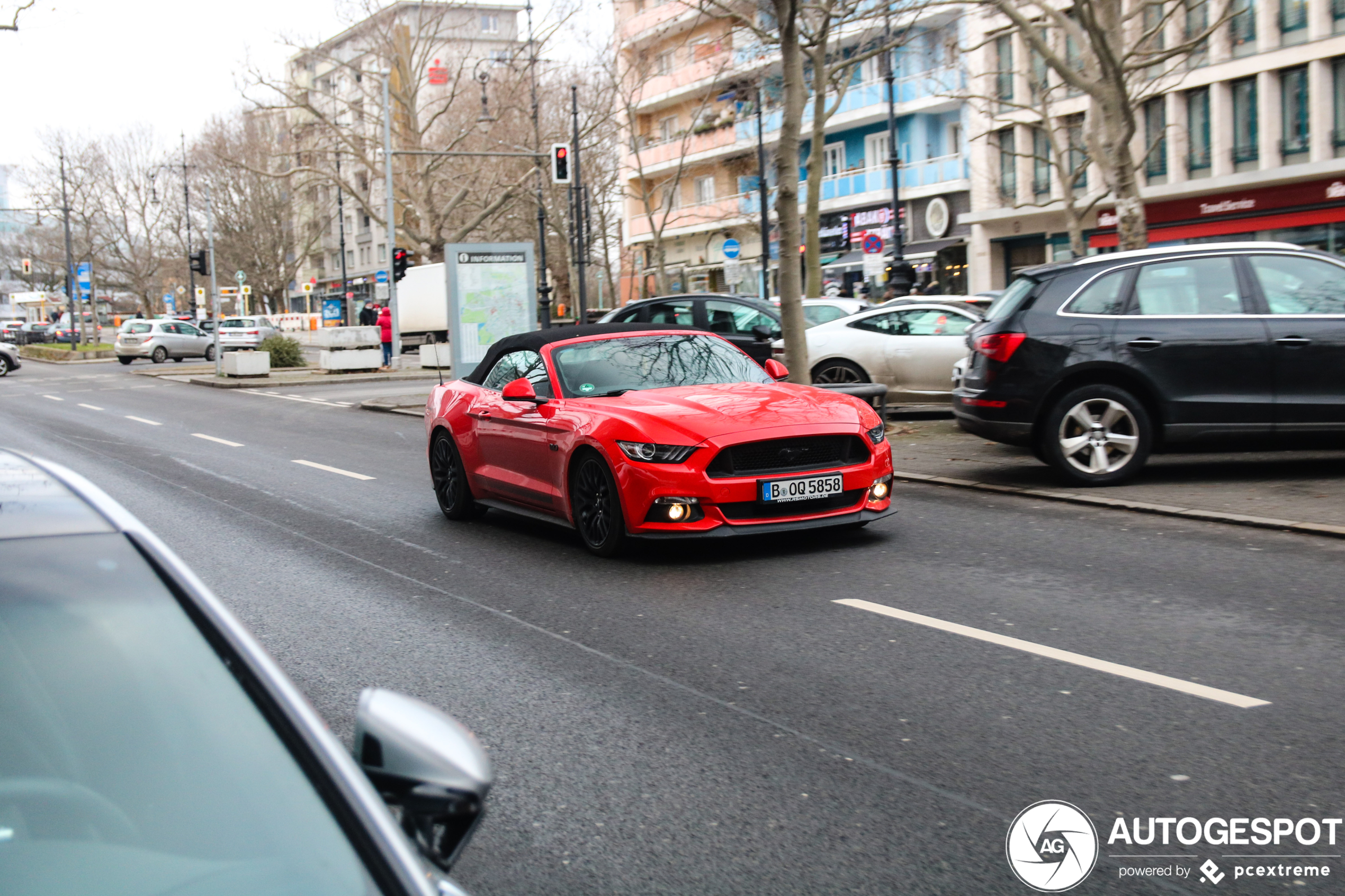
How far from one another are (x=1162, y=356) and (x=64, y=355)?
55273mm

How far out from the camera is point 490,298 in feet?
78.3

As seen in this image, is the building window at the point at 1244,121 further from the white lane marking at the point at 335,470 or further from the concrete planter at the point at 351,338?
the concrete planter at the point at 351,338

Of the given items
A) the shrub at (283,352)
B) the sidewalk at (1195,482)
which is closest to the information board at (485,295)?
the sidewalk at (1195,482)

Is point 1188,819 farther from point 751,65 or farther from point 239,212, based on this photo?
point 239,212

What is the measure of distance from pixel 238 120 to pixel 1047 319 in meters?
73.8

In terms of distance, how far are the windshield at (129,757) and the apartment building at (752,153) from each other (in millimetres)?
33925

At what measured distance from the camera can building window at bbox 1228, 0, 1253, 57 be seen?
35344 mm

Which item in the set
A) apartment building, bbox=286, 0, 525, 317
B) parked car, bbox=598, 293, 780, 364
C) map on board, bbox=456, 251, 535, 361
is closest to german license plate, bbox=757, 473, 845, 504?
parked car, bbox=598, 293, 780, 364

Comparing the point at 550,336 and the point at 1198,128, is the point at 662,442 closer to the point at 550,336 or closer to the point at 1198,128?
the point at 550,336

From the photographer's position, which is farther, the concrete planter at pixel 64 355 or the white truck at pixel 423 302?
the concrete planter at pixel 64 355

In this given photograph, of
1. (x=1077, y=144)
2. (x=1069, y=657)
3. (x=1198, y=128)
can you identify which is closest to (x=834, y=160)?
(x=1077, y=144)

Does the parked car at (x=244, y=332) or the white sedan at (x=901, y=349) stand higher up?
the parked car at (x=244, y=332)

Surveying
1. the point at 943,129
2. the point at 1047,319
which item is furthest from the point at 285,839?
the point at 943,129

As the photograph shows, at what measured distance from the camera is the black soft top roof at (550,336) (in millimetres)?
9719
